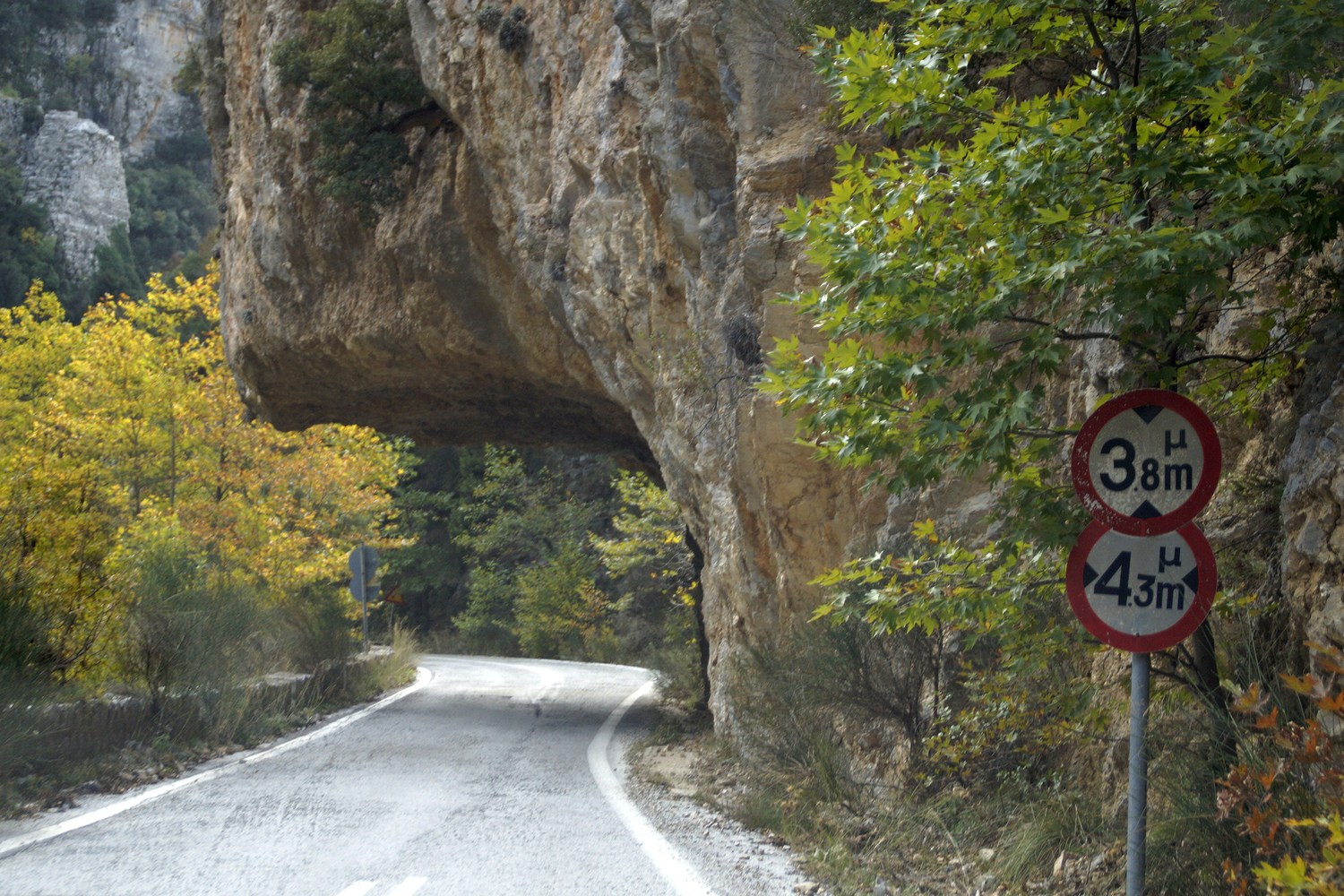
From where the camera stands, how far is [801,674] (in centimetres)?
865

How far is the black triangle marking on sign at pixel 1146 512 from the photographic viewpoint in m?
4.29

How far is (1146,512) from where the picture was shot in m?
4.31

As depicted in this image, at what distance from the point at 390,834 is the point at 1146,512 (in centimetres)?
556

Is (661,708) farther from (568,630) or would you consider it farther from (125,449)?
(568,630)

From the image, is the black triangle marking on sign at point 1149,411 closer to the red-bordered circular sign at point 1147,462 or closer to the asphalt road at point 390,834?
the red-bordered circular sign at point 1147,462

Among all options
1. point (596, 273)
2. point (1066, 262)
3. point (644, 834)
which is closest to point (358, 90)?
→ point (596, 273)

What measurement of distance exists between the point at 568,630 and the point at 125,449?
16.3 metres

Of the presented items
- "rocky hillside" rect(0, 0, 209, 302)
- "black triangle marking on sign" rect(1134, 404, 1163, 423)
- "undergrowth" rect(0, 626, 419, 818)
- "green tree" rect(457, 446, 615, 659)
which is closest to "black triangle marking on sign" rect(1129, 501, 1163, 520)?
"black triangle marking on sign" rect(1134, 404, 1163, 423)

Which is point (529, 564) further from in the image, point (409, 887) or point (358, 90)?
point (409, 887)

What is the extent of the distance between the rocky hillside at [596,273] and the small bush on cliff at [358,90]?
33cm

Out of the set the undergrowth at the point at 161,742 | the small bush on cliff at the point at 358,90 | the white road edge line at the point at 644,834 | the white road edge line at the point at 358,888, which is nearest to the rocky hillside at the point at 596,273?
the small bush on cliff at the point at 358,90

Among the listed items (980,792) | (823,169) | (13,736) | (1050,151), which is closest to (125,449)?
(13,736)

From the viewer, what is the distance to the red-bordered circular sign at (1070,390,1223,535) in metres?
4.21

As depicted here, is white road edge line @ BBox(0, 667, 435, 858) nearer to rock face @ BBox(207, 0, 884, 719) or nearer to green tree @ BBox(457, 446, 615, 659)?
rock face @ BBox(207, 0, 884, 719)
